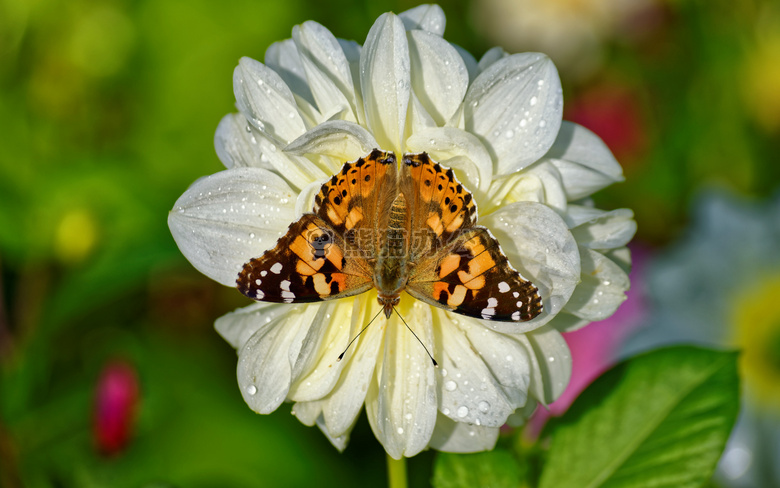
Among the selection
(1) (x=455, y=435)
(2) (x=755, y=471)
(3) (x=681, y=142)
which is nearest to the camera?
(1) (x=455, y=435)

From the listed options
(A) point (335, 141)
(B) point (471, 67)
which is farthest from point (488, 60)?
(A) point (335, 141)

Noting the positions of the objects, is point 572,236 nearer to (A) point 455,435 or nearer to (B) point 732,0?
(A) point 455,435

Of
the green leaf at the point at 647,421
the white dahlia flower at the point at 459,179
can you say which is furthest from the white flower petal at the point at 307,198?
A: the green leaf at the point at 647,421

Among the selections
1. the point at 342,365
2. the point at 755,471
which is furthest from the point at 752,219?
the point at 342,365

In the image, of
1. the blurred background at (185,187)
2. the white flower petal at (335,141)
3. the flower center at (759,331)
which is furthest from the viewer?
the flower center at (759,331)

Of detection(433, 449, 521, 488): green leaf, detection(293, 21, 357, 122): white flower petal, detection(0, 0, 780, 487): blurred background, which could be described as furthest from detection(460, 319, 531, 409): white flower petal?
detection(0, 0, 780, 487): blurred background

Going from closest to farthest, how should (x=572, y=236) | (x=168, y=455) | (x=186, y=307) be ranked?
(x=572, y=236) → (x=168, y=455) → (x=186, y=307)

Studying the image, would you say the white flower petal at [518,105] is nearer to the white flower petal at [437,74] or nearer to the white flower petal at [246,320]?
the white flower petal at [437,74]

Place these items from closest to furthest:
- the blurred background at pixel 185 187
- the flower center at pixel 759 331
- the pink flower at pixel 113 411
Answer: the pink flower at pixel 113 411 → the blurred background at pixel 185 187 → the flower center at pixel 759 331
